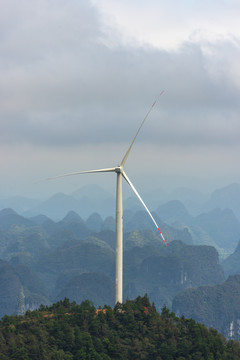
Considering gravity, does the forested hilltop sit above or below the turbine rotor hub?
below

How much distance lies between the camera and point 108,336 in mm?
54594

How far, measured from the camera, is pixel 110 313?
57312mm

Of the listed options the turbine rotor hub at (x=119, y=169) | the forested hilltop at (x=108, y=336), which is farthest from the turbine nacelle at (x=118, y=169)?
the forested hilltop at (x=108, y=336)

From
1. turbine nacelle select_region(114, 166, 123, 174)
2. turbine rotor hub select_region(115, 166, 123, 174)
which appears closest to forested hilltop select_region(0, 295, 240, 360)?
turbine nacelle select_region(114, 166, 123, 174)

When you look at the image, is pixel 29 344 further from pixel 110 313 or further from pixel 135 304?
pixel 135 304

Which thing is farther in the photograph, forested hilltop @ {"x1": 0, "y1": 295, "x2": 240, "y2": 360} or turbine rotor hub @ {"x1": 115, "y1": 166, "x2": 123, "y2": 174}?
turbine rotor hub @ {"x1": 115, "y1": 166, "x2": 123, "y2": 174}

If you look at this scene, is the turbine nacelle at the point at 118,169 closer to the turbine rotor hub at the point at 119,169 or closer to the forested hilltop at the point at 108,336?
the turbine rotor hub at the point at 119,169

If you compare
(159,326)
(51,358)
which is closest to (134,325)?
(159,326)

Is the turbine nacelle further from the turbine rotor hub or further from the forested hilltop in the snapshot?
the forested hilltop

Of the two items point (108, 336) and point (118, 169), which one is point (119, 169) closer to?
point (118, 169)

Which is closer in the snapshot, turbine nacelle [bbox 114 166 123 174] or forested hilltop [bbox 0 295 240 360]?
forested hilltop [bbox 0 295 240 360]

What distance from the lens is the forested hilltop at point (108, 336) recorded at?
5038 cm

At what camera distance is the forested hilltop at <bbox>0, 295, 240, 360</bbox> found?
1983 inches

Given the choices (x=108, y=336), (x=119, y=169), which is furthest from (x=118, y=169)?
(x=108, y=336)
